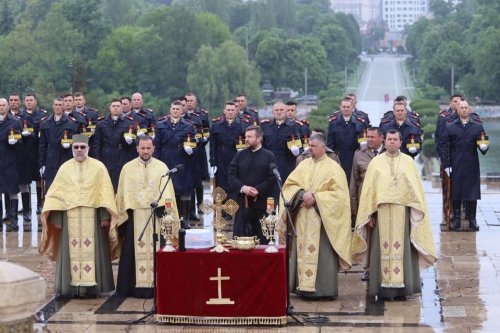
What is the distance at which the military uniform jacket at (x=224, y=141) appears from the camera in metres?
20.8

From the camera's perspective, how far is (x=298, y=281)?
598 inches

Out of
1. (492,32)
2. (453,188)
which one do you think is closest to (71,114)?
(453,188)

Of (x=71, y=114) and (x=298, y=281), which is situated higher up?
(x=71, y=114)

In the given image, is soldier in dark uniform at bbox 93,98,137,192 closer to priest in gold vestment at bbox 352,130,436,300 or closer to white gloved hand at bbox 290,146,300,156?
white gloved hand at bbox 290,146,300,156

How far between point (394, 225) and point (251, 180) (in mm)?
1774

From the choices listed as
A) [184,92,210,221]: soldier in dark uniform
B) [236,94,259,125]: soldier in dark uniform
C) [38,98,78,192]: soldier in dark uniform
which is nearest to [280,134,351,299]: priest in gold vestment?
[236,94,259,125]: soldier in dark uniform

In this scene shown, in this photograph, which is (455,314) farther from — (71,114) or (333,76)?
(333,76)

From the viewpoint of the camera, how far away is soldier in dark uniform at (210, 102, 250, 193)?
20750 millimetres

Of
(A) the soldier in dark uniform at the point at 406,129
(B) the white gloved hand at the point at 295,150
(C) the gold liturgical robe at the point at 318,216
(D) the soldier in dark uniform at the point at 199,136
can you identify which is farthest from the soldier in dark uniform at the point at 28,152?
(C) the gold liturgical robe at the point at 318,216

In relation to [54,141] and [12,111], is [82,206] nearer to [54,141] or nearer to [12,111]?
[54,141]

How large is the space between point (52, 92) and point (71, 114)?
202 feet

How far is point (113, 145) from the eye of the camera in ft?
69.7

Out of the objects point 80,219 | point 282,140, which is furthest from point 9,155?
point 80,219

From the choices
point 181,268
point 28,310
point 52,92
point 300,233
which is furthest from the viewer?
point 52,92
